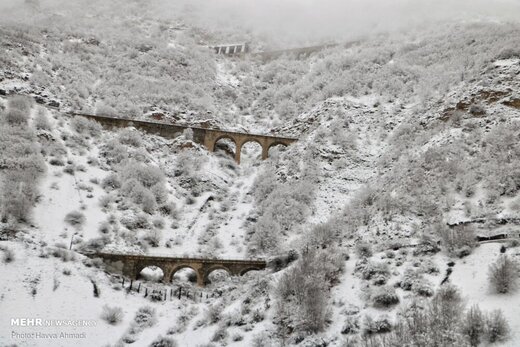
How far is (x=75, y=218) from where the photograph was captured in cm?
2955

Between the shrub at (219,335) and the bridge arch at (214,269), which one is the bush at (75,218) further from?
the shrub at (219,335)

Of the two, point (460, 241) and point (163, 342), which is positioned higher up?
point (460, 241)

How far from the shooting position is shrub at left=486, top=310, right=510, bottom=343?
522 inches

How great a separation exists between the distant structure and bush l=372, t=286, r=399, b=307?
60.0m

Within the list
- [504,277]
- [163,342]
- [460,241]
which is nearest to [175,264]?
[163,342]

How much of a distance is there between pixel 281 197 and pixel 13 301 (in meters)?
19.9

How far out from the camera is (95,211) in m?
31.4

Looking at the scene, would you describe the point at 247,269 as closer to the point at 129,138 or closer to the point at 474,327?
the point at 474,327

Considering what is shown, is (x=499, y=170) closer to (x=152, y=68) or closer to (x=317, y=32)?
(x=152, y=68)

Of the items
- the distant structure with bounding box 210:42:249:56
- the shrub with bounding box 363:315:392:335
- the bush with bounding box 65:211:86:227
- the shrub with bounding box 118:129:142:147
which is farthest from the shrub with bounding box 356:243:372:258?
the distant structure with bounding box 210:42:249:56

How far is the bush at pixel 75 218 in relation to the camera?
29234 mm

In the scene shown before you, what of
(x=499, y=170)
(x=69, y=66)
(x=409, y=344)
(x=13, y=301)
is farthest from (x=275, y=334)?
(x=69, y=66)

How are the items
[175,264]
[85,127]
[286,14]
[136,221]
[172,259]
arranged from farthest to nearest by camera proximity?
[286,14] → [85,127] → [136,221] → [175,264] → [172,259]

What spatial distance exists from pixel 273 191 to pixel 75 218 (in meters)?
14.9
